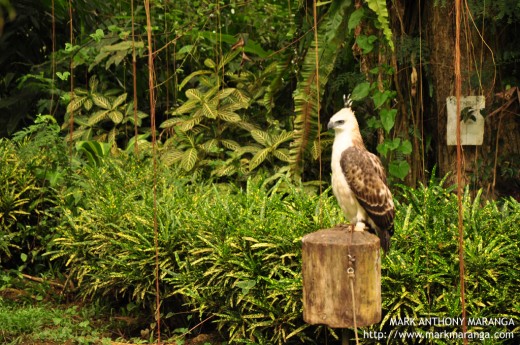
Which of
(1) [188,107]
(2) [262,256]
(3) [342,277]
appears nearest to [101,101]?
(1) [188,107]

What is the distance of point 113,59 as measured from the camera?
7441mm

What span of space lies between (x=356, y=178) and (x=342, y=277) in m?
0.53

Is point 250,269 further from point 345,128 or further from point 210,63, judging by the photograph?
point 210,63

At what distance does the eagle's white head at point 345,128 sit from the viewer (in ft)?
12.4

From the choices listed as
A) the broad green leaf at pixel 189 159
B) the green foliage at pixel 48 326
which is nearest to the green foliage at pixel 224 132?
the broad green leaf at pixel 189 159

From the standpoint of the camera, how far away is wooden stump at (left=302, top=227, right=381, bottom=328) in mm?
3506

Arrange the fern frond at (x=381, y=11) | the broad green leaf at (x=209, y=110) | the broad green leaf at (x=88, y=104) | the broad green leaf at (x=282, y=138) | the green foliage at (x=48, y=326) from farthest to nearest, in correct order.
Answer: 1. the broad green leaf at (x=88, y=104)
2. the broad green leaf at (x=209, y=110)
3. the broad green leaf at (x=282, y=138)
4. the green foliage at (x=48, y=326)
5. the fern frond at (x=381, y=11)

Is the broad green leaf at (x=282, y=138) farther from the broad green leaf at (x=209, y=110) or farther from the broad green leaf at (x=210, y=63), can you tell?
the broad green leaf at (x=210, y=63)

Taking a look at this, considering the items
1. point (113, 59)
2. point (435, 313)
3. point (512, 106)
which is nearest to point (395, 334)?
point (435, 313)

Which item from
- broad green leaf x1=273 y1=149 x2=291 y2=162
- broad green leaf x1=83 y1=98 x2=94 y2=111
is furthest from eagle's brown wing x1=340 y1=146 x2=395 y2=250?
broad green leaf x1=83 y1=98 x2=94 y2=111

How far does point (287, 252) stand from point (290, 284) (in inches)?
11.2

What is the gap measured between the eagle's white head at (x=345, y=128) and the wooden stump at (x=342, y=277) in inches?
19.4

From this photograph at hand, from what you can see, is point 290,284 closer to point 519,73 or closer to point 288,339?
point 288,339

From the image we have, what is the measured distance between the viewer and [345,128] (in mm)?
3848
